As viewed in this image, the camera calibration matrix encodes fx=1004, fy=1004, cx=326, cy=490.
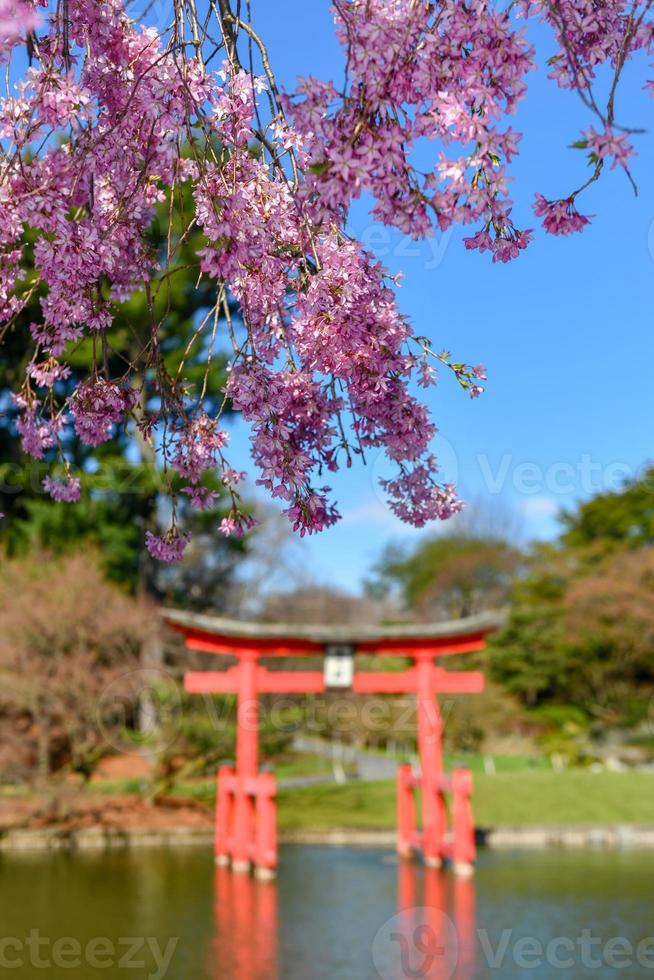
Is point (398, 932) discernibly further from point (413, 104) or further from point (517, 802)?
point (517, 802)

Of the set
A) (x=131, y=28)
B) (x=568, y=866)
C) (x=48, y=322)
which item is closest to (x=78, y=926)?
(x=568, y=866)

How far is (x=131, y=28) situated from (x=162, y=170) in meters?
0.35

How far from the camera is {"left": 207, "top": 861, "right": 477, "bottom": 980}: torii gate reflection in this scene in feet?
17.9

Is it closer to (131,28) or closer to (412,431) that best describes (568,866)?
(412,431)

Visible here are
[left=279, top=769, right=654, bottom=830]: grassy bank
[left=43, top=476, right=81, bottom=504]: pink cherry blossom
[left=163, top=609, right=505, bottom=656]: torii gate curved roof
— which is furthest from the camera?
[left=279, top=769, right=654, bottom=830]: grassy bank

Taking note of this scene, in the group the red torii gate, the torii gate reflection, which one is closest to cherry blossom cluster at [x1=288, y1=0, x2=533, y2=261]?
the torii gate reflection

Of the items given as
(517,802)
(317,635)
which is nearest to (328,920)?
(317,635)

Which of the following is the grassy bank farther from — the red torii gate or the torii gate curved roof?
the torii gate curved roof

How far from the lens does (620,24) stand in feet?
6.93

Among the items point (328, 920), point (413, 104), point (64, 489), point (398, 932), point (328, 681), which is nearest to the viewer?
point (413, 104)

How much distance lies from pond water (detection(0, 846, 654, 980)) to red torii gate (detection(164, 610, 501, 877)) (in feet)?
1.44

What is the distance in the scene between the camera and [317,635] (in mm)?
9523

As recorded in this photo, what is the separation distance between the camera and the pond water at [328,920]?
5.50 metres

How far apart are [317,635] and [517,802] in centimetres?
436
